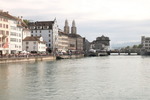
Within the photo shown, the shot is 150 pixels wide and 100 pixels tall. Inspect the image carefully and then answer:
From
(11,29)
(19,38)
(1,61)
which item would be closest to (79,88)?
(1,61)

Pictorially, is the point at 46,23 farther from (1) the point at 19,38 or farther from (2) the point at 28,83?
(2) the point at 28,83

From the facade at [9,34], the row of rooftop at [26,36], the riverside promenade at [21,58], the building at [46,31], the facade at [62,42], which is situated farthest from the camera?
the facade at [62,42]

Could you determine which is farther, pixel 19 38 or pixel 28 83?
pixel 19 38

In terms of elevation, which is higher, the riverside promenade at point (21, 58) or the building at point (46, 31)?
the building at point (46, 31)

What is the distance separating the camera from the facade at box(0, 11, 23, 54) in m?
91.6

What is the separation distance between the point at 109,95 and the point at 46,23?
12225 centimetres

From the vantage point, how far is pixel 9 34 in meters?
97.1

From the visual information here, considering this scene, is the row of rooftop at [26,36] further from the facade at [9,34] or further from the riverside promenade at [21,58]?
the riverside promenade at [21,58]

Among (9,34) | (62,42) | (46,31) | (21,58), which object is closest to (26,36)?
(9,34)

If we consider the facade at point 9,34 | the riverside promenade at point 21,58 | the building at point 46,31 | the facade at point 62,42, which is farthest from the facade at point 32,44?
the facade at point 62,42

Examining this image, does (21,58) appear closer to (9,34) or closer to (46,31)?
(9,34)

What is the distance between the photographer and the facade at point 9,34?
91.6 m

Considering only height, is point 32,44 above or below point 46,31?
below

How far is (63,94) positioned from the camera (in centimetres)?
3086
